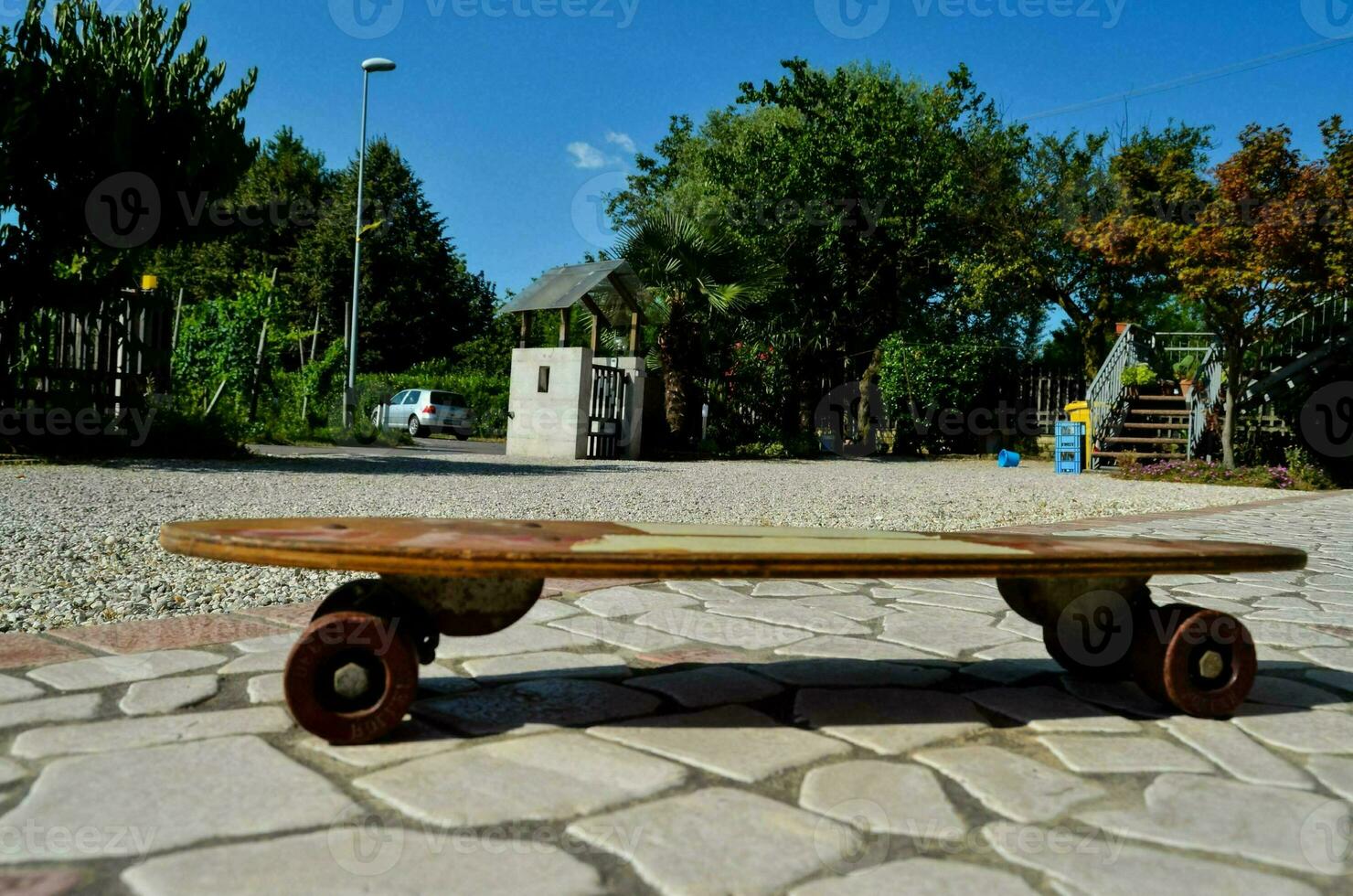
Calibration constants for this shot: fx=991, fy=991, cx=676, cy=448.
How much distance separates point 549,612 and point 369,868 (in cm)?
208

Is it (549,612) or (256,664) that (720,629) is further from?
(256,664)

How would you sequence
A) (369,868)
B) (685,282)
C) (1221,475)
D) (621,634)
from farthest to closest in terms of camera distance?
(685,282) → (1221,475) → (621,634) → (369,868)

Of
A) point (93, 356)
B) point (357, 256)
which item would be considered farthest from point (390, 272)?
point (93, 356)

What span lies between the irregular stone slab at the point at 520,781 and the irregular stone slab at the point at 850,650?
3.56 feet

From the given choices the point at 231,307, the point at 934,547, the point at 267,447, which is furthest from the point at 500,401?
the point at 934,547

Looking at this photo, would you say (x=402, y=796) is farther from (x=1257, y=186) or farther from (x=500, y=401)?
(x=500, y=401)

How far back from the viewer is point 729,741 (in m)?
2.12

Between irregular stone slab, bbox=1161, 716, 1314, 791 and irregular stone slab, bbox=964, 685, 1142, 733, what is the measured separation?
0.37 ft

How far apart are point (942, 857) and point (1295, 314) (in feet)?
46.7

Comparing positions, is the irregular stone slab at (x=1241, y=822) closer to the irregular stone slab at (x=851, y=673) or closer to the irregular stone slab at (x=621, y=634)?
the irregular stone slab at (x=851, y=673)

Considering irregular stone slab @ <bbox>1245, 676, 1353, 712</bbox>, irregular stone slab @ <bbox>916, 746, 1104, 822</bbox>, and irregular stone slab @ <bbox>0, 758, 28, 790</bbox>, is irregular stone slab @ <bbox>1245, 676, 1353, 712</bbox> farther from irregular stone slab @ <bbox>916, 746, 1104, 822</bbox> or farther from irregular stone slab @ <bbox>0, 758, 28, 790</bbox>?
irregular stone slab @ <bbox>0, 758, 28, 790</bbox>

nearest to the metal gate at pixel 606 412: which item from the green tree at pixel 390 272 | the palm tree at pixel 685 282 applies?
the palm tree at pixel 685 282

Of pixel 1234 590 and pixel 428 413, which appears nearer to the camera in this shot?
pixel 1234 590

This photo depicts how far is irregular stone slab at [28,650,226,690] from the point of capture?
7.95ft
